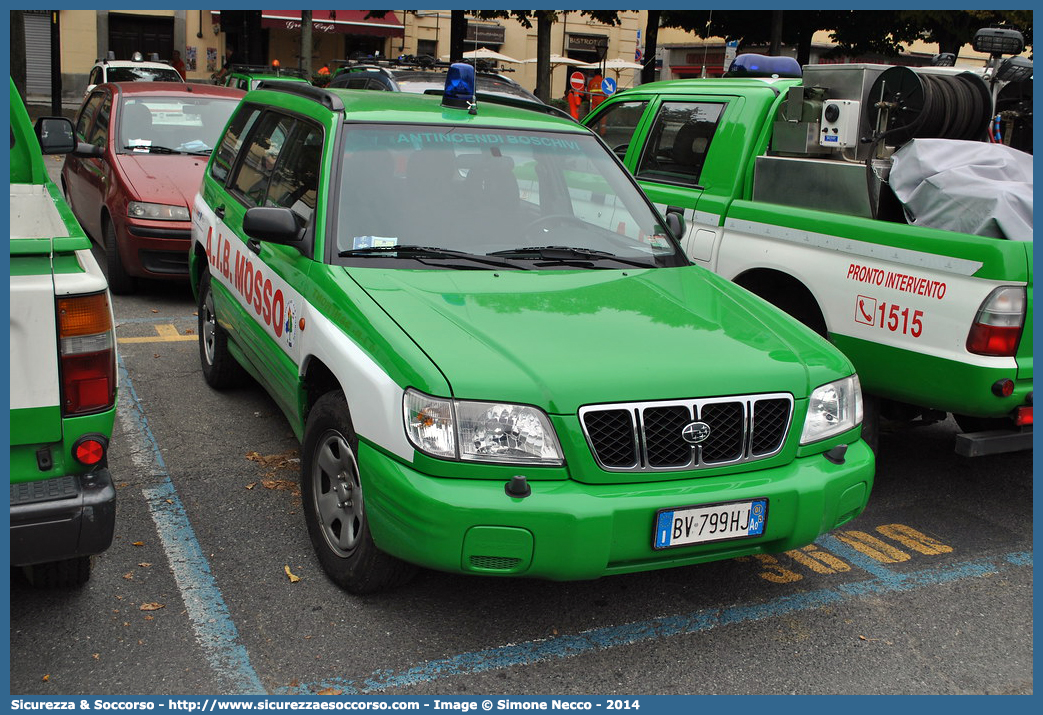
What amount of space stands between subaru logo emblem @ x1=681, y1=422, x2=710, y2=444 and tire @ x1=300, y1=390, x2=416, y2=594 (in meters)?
1.09

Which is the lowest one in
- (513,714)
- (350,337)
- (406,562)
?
(513,714)

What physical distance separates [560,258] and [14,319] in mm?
2225

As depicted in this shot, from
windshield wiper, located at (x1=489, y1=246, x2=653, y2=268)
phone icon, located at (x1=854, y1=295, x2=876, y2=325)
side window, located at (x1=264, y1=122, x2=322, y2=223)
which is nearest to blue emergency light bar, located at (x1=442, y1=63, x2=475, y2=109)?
side window, located at (x1=264, y1=122, x2=322, y2=223)

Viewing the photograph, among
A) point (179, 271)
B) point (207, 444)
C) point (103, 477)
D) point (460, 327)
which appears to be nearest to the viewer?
point (103, 477)

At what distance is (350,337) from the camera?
3723 mm

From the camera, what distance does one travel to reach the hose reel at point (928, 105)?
5.55 metres

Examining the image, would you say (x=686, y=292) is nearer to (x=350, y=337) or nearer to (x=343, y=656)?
(x=350, y=337)

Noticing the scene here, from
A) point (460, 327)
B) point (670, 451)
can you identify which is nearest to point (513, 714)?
point (670, 451)

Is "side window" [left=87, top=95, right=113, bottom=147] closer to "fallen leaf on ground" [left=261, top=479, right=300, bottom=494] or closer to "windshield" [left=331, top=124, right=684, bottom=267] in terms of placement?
"fallen leaf on ground" [left=261, top=479, right=300, bottom=494]

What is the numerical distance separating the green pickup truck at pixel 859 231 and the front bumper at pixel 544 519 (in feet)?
4.51

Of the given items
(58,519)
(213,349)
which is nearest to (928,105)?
(213,349)

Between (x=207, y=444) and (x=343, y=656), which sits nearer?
(x=343, y=656)

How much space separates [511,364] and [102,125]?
7454 mm

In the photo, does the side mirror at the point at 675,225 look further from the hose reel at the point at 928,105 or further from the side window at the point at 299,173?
the side window at the point at 299,173
